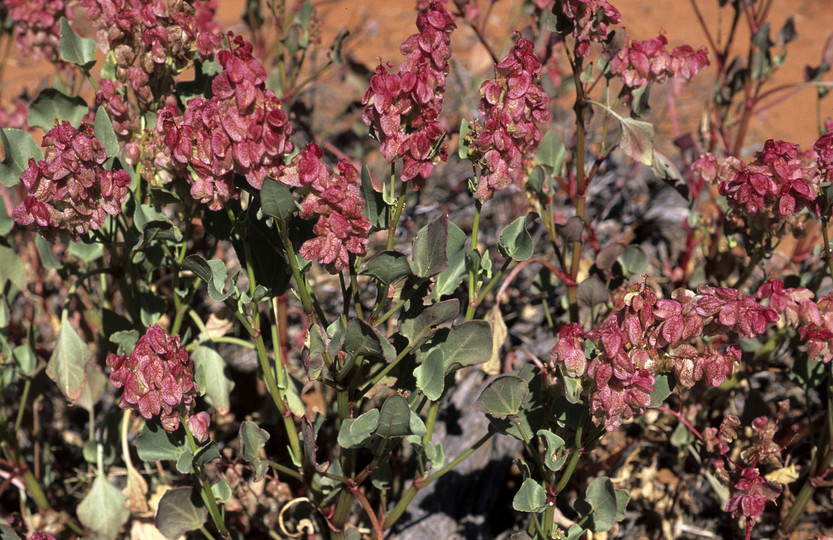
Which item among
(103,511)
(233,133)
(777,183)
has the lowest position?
(103,511)

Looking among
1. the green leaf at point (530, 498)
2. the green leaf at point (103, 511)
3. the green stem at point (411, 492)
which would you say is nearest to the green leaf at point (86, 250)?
the green leaf at point (103, 511)

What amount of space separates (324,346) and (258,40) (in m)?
1.97

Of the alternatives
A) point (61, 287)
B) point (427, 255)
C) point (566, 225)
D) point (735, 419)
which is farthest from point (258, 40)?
point (735, 419)

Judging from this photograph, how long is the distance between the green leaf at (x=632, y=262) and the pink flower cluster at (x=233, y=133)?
1115 millimetres

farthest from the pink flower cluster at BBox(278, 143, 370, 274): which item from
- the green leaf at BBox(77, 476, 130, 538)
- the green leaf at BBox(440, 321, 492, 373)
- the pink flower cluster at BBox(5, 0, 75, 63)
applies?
the pink flower cluster at BBox(5, 0, 75, 63)

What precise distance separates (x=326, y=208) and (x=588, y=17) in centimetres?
74

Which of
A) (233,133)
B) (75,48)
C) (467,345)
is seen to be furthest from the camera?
(75,48)

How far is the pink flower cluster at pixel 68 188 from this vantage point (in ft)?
4.61

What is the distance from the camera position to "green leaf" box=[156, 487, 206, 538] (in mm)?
1652

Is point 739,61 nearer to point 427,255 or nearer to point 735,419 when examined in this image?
point 735,419

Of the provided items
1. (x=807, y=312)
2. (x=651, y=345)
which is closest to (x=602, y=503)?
(x=651, y=345)

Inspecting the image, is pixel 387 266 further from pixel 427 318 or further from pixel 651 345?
pixel 651 345

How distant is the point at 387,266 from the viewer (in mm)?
1398

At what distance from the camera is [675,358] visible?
133 centimetres
